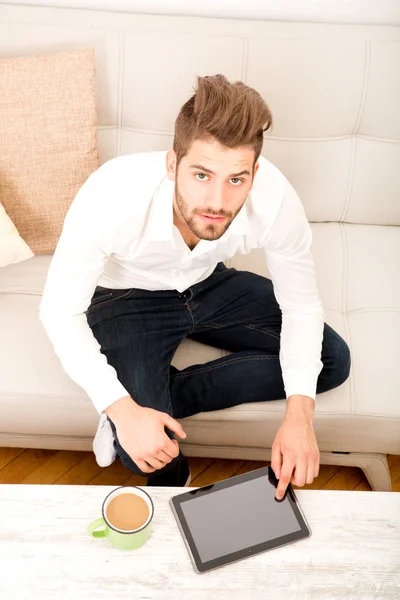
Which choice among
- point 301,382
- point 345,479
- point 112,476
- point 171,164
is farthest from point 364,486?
point 171,164

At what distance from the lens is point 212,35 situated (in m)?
1.49

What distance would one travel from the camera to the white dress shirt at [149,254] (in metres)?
1.21

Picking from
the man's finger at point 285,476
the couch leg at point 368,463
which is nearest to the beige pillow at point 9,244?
the man's finger at point 285,476

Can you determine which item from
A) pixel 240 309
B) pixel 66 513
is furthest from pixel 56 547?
pixel 240 309

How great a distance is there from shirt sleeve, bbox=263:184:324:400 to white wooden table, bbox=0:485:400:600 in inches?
11.7

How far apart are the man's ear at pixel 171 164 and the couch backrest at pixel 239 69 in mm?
382

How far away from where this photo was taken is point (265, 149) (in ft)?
5.16

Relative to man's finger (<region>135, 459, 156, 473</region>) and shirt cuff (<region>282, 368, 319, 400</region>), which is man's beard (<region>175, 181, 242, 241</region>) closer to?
shirt cuff (<region>282, 368, 319, 400</region>)

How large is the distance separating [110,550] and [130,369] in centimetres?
42

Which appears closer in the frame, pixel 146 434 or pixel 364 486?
pixel 146 434

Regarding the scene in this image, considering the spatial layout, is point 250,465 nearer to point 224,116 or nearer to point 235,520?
point 235,520

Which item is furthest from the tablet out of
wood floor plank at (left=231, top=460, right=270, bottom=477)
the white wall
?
the white wall

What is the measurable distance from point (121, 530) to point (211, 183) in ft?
2.07

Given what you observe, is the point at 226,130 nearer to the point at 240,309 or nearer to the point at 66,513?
the point at 240,309
